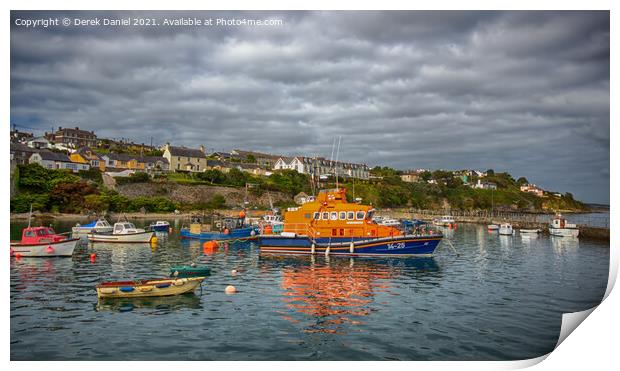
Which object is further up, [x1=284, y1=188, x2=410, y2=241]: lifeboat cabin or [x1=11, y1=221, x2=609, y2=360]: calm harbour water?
[x1=284, y1=188, x2=410, y2=241]: lifeboat cabin

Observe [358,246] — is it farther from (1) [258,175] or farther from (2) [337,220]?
(1) [258,175]

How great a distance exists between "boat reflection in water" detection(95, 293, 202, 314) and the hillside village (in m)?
37.5

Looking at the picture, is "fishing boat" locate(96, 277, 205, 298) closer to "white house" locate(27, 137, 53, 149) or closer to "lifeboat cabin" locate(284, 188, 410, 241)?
"lifeboat cabin" locate(284, 188, 410, 241)

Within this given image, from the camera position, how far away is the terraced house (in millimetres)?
82000

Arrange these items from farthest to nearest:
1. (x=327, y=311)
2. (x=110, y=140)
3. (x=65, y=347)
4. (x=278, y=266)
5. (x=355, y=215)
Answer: (x=110, y=140)
(x=355, y=215)
(x=278, y=266)
(x=327, y=311)
(x=65, y=347)

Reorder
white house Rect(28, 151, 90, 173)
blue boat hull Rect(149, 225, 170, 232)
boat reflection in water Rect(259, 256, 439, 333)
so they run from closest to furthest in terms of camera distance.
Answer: boat reflection in water Rect(259, 256, 439, 333), blue boat hull Rect(149, 225, 170, 232), white house Rect(28, 151, 90, 173)

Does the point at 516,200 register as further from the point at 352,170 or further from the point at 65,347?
the point at 65,347

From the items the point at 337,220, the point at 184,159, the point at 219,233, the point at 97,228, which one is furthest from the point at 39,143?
the point at 337,220

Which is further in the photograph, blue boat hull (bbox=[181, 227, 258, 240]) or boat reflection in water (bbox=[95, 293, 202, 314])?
blue boat hull (bbox=[181, 227, 258, 240])

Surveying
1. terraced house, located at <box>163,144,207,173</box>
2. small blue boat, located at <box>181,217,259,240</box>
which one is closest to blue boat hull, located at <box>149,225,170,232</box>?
small blue boat, located at <box>181,217,259,240</box>

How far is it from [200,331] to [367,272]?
409 inches

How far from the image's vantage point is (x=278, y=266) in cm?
2175

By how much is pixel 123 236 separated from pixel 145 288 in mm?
18187
